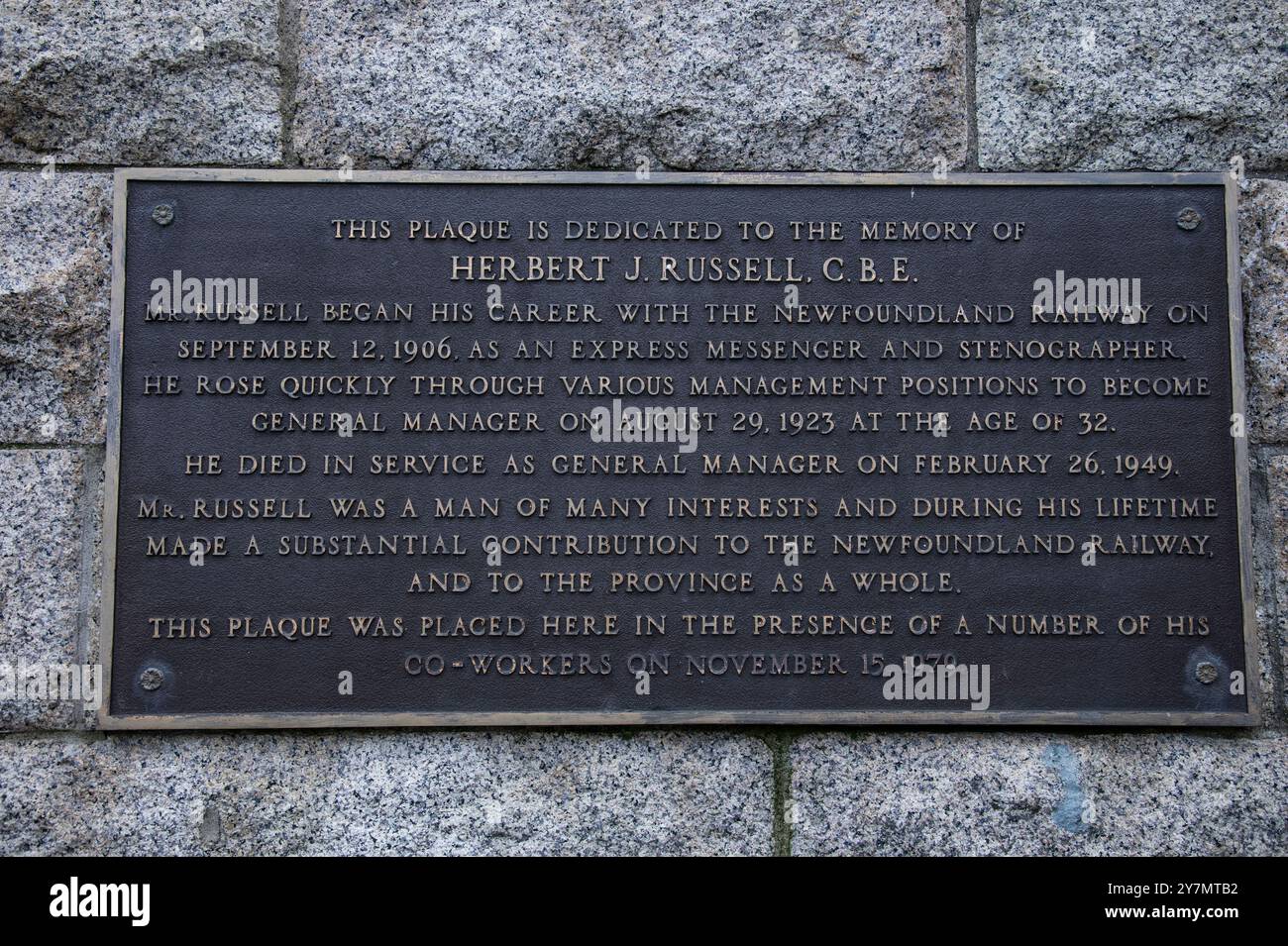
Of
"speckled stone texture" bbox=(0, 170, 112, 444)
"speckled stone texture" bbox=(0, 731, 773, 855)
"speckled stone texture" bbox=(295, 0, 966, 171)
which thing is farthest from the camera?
"speckled stone texture" bbox=(295, 0, 966, 171)

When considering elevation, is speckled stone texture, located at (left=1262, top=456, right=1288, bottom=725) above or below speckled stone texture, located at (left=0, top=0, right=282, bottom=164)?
below

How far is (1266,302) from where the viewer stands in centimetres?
331

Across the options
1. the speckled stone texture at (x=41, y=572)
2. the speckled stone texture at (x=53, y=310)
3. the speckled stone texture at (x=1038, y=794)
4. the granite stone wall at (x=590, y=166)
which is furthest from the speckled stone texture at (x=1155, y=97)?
the speckled stone texture at (x=41, y=572)

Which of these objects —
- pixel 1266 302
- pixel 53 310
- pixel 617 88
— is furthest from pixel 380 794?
pixel 1266 302

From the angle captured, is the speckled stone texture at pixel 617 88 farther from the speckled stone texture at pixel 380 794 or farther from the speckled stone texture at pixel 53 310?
the speckled stone texture at pixel 380 794

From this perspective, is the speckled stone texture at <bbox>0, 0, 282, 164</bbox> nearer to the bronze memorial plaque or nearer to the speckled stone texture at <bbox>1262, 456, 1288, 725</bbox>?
the bronze memorial plaque

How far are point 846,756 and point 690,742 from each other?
46 cm

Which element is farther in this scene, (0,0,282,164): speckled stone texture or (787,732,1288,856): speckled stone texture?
(0,0,282,164): speckled stone texture

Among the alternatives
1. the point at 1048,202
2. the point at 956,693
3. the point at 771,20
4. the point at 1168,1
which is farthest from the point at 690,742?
the point at 1168,1

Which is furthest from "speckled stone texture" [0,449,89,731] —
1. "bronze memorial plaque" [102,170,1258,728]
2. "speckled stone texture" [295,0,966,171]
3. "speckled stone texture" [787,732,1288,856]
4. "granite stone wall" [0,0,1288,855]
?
"speckled stone texture" [787,732,1288,856]

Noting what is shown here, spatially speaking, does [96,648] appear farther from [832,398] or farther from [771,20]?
[771,20]

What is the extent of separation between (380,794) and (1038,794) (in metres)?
1.91

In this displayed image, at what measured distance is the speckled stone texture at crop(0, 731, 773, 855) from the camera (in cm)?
309

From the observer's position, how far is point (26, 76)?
3.31 m
